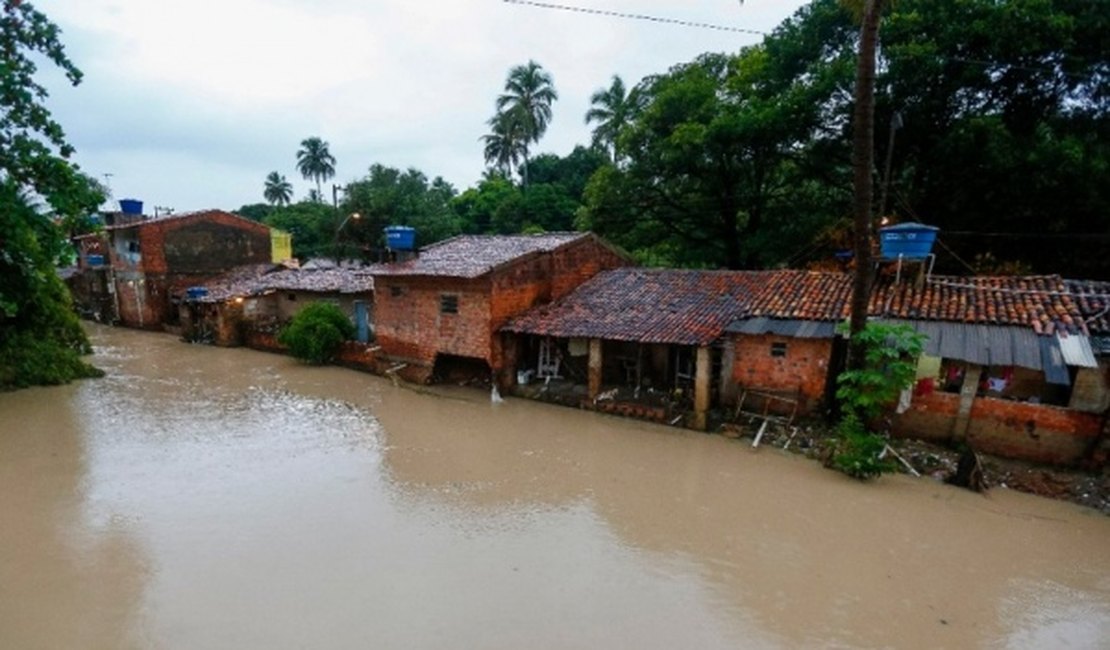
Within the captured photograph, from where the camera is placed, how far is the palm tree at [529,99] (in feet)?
132

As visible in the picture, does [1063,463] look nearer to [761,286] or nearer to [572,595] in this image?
[761,286]

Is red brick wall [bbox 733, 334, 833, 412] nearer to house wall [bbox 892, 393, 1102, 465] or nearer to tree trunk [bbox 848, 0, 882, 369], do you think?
tree trunk [bbox 848, 0, 882, 369]

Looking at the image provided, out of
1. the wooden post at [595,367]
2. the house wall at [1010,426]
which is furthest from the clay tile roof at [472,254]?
the house wall at [1010,426]

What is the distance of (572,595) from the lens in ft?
24.6

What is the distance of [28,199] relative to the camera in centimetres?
1647

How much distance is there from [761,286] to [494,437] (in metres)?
8.87

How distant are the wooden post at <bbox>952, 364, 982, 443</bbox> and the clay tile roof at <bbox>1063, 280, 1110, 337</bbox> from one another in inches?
87.0

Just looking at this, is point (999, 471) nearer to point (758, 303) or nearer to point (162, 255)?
point (758, 303)

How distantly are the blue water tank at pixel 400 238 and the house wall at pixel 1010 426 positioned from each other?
54.2 ft

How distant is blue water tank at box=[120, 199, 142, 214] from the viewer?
31.1m

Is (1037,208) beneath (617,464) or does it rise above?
above

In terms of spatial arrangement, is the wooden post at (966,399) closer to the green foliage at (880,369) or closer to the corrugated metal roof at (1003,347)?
the corrugated metal roof at (1003,347)

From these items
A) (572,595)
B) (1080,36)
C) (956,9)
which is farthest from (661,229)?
(572,595)

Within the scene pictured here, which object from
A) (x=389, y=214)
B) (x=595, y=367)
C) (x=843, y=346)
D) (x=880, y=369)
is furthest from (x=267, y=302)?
(x=880, y=369)
